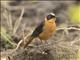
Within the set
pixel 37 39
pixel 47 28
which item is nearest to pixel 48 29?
pixel 47 28

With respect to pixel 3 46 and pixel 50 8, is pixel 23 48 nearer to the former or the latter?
pixel 3 46

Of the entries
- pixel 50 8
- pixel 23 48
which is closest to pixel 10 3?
pixel 50 8

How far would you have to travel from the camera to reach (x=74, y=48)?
25.8 ft

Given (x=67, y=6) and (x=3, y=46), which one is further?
(x=67, y=6)

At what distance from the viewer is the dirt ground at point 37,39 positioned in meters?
7.65

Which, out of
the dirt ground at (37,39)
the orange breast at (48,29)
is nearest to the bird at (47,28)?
the orange breast at (48,29)

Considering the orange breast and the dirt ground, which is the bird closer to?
the orange breast

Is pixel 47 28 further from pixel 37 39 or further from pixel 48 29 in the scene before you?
pixel 37 39

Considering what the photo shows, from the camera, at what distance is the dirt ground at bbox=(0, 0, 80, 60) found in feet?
25.1

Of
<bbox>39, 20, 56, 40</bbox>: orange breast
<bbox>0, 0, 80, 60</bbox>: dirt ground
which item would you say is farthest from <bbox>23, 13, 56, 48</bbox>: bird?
<bbox>0, 0, 80, 60</bbox>: dirt ground

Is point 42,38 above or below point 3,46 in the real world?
above

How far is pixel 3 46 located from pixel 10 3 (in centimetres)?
389

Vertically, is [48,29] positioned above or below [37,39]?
above

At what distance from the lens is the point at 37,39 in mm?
8922
